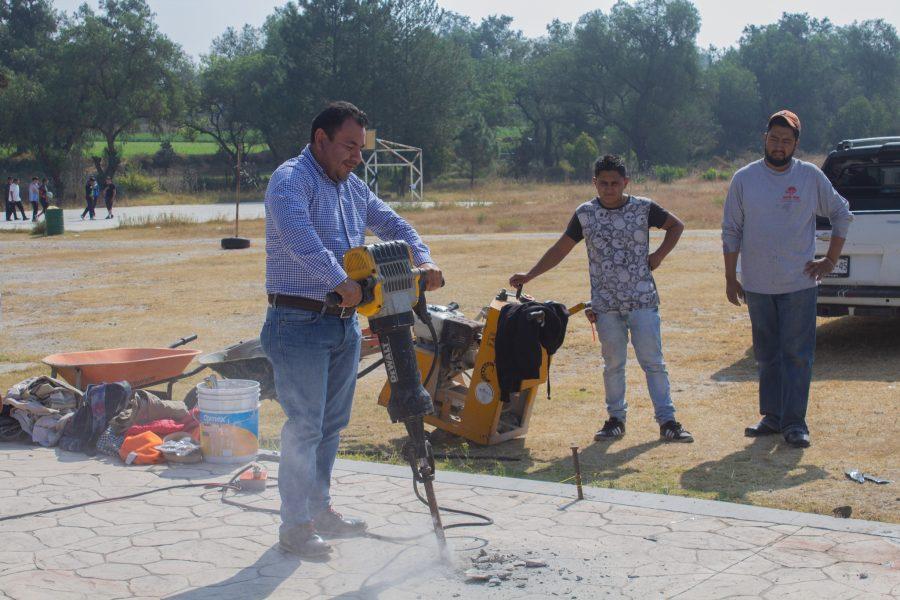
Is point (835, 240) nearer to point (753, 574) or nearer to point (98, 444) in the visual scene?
point (753, 574)

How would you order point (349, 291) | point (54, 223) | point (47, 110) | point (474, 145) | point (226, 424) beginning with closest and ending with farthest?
point (349, 291) → point (226, 424) → point (54, 223) → point (47, 110) → point (474, 145)

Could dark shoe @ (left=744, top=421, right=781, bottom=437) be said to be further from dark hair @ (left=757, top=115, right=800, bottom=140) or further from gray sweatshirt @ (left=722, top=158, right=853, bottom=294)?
dark hair @ (left=757, top=115, right=800, bottom=140)

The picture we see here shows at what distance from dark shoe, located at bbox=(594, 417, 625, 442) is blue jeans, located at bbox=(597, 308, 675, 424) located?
4 centimetres

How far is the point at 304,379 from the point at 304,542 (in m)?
0.73

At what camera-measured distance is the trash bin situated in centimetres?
3152

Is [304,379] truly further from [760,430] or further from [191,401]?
[760,430]

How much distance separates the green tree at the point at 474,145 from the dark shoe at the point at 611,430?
6905 cm

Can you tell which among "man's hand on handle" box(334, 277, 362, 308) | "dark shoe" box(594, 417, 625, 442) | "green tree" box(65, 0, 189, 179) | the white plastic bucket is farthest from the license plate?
"green tree" box(65, 0, 189, 179)

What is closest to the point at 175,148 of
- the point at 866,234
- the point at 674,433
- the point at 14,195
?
the point at 14,195

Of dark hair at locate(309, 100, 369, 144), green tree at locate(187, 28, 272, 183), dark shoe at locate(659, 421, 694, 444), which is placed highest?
green tree at locate(187, 28, 272, 183)

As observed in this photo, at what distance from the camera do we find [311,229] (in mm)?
4332

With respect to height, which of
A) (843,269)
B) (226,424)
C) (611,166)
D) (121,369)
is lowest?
(226,424)

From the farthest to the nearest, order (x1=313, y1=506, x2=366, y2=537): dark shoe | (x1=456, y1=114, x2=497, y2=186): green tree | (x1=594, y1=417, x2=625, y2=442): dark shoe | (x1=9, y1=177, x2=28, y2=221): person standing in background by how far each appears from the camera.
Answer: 1. (x1=456, y1=114, x2=497, y2=186): green tree
2. (x1=9, y1=177, x2=28, y2=221): person standing in background
3. (x1=594, y1=417, x2=625, y2=442): dark shoe
4. (x1=313, y1=506, x2=366, y2=537): dark shoe

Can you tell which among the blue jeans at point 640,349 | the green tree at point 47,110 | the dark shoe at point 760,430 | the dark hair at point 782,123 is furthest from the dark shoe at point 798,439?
the green tree at point 47,110
